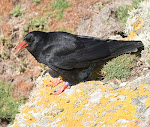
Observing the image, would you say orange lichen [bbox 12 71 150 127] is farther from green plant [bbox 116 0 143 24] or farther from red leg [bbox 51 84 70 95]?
green plant [bbox 116 0 143 24]

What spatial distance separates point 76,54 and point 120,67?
117 cm

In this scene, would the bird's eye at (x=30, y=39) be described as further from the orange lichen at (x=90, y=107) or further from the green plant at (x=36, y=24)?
the green plant at (x=36, y=24)

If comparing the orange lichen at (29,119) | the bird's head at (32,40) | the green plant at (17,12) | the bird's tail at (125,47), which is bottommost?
the orange lichen at (29,119)

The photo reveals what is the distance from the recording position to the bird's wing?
575 cm

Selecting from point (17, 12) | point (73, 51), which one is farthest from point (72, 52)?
point (17, 12)

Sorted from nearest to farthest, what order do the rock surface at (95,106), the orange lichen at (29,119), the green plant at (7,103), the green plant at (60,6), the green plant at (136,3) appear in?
the rock surface at (95,106)
the orange lichen at (29,119)
the green plant at (7,103)
the green plant at (136,3)
the green plant at (60,6)

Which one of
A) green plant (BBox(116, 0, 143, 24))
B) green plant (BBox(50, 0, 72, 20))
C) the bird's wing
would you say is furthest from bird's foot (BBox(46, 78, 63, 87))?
green plant (BBox(50, 0, 72, 20))

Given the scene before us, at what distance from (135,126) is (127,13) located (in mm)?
5179

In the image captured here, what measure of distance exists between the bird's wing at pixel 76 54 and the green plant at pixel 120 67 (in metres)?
0.32

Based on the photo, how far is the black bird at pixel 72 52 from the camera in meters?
5.80

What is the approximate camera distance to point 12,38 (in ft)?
29.1

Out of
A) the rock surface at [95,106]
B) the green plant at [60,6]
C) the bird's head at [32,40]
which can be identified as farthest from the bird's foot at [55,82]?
the green plant at [60,6]

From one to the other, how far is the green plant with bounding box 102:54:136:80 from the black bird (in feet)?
0.66

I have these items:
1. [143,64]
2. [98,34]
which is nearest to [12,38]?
[98,34]
